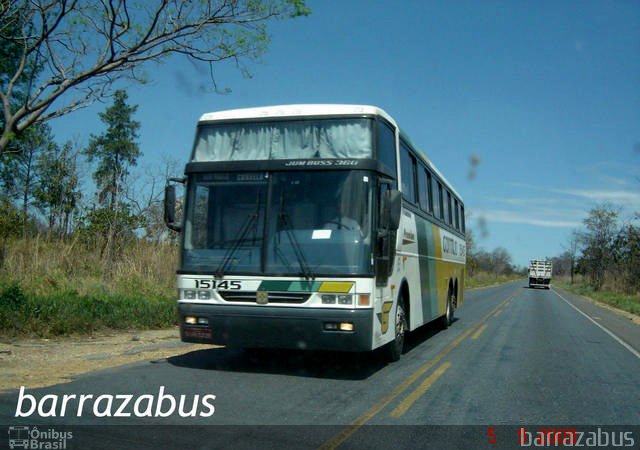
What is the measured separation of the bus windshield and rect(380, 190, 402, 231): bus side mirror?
237mm

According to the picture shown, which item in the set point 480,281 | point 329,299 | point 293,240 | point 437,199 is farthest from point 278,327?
point 480,281

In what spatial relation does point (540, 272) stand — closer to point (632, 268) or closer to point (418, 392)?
point (632, 268)

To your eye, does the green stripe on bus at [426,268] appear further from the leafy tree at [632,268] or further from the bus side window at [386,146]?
the leafy tree at [632,268]

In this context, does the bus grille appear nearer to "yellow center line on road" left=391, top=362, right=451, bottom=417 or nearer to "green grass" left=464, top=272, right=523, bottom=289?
"yellow center line on road" left=391, top=362, right=451, bottom=417

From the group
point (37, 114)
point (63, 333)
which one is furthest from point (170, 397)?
point (37, 114)

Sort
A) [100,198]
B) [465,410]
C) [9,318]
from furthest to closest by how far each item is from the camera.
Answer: [100,198], [9,318], [465,410]

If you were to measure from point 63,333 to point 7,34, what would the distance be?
6547 millimetres

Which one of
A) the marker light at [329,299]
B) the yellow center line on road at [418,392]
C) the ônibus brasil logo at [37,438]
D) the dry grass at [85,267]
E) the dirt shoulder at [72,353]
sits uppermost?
the dry grass at [85,267]

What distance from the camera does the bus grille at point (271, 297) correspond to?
25.4 feet

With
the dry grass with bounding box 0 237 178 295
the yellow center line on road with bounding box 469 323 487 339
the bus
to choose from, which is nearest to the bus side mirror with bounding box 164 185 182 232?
the bus

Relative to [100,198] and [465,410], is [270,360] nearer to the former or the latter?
[465,410]

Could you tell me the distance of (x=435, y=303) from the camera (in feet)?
43.7

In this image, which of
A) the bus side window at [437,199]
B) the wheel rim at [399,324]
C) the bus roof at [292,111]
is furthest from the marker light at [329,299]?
the bus side window at [437,199]

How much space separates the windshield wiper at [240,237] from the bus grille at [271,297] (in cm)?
29
